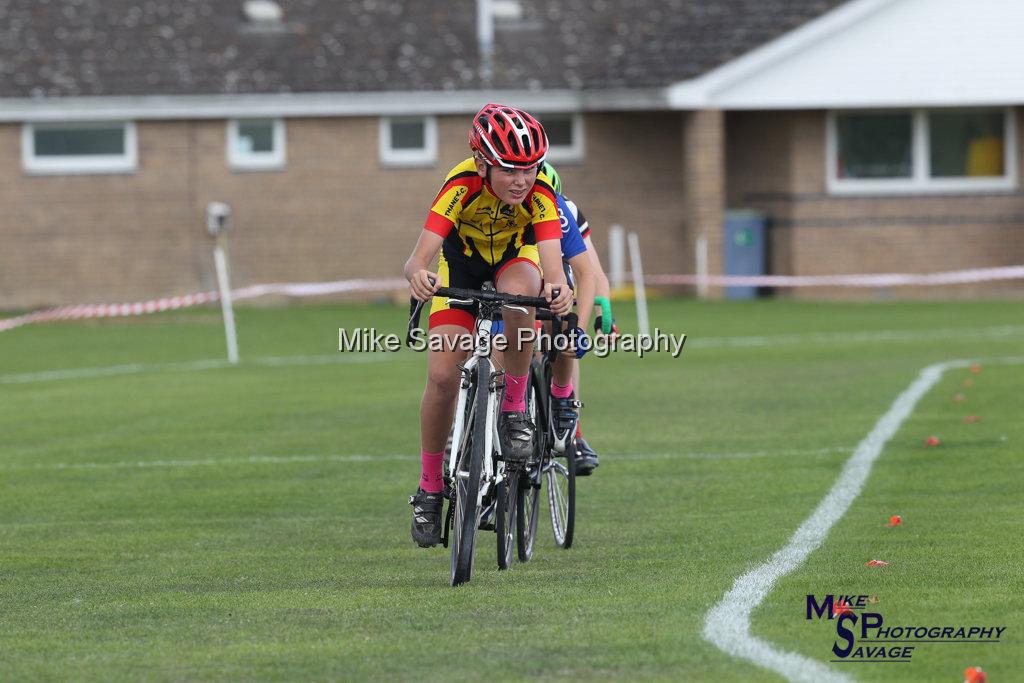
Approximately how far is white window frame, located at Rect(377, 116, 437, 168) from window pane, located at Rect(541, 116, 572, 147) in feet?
6.26

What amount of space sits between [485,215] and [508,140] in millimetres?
460

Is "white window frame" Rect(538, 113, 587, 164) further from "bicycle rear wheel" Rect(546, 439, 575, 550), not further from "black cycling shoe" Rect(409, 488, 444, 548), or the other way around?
"black cycling shoe" Rect(409, 488, 444, 548)

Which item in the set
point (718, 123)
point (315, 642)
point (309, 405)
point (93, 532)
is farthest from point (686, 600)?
point (718, 123)

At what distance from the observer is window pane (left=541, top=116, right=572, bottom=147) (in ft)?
111

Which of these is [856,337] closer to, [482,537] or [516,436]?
[482,537]

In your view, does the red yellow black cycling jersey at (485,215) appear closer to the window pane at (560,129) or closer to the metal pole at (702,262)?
the metal pole at (702,262)

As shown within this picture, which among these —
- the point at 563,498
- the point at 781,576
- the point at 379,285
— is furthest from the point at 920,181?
the point at 781,576

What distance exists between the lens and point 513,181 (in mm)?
8164

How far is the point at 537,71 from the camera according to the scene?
111 feet

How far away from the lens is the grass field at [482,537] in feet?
22.0

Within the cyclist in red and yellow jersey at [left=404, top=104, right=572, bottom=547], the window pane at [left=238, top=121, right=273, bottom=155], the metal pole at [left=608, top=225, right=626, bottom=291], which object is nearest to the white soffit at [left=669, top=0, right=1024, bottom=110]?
the metal pole at [left=608, top=225, right=626, bottom=291]

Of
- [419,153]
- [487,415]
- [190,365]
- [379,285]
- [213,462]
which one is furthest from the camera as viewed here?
[419,153]

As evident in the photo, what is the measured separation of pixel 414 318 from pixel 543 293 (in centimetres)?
55

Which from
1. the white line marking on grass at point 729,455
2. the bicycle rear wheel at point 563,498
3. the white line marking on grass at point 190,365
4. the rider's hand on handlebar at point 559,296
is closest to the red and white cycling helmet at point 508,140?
the rider's hand on handlebar at point 559,296
